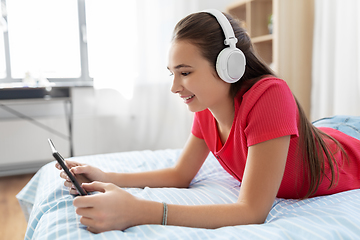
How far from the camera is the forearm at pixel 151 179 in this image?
0.98m

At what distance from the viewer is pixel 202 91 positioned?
830mm

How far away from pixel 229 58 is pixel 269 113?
0.18 meters

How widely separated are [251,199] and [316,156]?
0.28 m

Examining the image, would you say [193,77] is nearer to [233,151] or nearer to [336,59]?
[233,151]

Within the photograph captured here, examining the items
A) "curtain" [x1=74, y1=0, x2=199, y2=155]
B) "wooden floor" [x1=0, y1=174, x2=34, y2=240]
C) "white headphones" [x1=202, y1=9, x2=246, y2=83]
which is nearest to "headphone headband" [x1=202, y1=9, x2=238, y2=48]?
"white headphones" [x1=202, y1=9, x2=246, y2=83]

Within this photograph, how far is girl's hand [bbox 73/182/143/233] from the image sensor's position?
23.1 inches

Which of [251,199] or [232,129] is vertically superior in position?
[232,129]

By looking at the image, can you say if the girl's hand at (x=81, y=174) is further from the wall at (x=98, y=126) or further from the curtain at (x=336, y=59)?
the wall at (x=98, y=126)

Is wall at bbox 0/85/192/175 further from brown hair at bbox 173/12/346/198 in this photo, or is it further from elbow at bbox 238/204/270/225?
elbow at bbox 238/204/270/225

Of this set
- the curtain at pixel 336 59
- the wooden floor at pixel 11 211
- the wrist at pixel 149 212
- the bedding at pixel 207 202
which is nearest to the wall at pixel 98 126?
the wooden floor at pixel 11 211

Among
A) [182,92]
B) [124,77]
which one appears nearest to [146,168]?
[182,92]

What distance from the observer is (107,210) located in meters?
0.60

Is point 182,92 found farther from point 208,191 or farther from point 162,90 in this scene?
point 162,90

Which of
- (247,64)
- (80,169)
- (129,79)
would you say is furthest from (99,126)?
(247,64)
